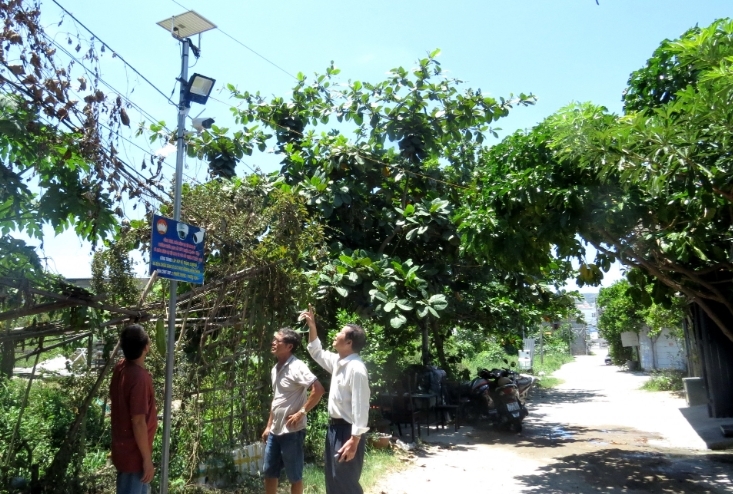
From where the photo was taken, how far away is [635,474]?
28.6 feet

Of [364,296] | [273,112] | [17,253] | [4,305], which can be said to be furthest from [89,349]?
[273,112]

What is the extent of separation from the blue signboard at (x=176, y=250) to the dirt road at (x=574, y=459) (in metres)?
4.07

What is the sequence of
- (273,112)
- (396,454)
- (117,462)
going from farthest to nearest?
(273,112) < (396,454) < (117,462)

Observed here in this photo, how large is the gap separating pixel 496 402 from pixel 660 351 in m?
21.7

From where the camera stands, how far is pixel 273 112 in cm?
1288

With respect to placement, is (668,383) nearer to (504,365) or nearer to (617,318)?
(504,365)

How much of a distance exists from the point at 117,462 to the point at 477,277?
9593mm

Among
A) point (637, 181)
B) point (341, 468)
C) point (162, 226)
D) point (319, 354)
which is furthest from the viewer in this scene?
point (637, 181)

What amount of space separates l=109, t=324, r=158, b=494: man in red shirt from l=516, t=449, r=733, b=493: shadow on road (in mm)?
5295

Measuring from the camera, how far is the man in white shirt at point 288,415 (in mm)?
5770

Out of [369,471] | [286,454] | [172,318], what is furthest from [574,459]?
[172,318]

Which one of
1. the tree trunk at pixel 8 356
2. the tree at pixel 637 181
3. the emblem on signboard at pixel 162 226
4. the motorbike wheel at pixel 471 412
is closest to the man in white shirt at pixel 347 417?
the emblem on signboard at pixel 162 226

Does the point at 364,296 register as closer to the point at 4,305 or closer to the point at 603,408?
the point at 4,305

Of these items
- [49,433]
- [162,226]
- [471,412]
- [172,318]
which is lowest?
[471,412]
